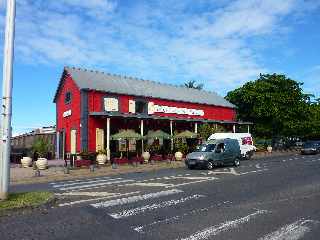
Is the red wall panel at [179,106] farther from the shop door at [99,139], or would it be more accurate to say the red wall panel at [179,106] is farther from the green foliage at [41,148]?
the green foliage at [41,148]

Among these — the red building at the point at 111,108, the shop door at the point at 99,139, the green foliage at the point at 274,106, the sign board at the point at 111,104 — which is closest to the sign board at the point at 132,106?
the red building at the point at 111,108

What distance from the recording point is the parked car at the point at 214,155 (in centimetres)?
2436

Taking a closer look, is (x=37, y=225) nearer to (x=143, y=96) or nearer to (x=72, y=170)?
(x=72, y=170)

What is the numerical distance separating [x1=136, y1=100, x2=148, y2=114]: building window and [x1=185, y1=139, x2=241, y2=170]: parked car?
11997 millimetres

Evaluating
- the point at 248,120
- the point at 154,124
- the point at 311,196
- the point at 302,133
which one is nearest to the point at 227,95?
the point at 248,120

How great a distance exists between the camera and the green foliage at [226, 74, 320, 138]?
5234 cm

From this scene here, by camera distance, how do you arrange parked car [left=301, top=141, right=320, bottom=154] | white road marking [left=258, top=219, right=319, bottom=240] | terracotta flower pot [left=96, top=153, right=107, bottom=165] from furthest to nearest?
parked car [left=301, top=141, right=320, bottom=154]
terracotta flower pot [left=96, top=153, right=107, bottom=165]
white road marking [left=258, top=219, right=319, bottom=240]

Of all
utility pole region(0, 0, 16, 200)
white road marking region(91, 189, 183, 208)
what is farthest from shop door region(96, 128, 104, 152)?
utility pole region(0, 0, 16, 200)

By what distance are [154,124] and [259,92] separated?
69.9 ft

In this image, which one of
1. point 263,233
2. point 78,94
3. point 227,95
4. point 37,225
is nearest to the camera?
point 263,233

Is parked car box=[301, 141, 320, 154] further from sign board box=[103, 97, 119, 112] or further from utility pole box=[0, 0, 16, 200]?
utility pole box=[0, 0, 16, 200]

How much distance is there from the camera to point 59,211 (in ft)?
32.7

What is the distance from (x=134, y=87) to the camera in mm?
38875

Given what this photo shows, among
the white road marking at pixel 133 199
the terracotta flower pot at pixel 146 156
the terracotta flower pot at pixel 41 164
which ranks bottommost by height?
the white road marking at pixel 133 199
